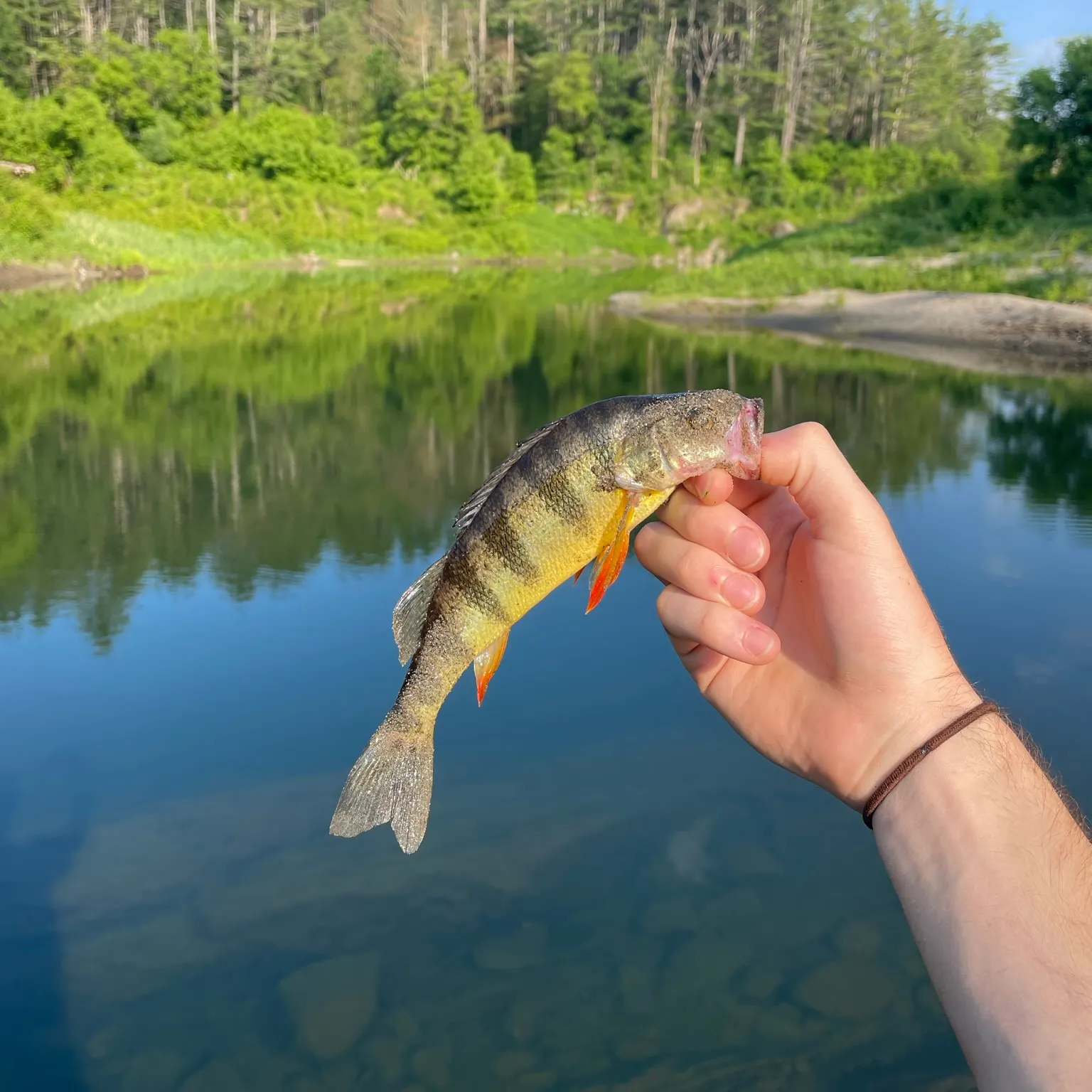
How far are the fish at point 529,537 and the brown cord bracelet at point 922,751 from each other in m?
0.76

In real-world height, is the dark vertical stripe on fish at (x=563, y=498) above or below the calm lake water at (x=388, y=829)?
above

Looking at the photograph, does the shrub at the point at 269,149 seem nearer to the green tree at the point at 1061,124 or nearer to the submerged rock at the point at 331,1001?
the green tree at the point at 1061,124

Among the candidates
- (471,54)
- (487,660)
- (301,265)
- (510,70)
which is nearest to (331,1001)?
(487,660)

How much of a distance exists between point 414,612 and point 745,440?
923mm

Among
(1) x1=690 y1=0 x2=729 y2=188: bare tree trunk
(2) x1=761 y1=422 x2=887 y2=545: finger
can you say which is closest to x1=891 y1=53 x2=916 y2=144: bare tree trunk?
(1) x1=690 y1=0 x2=729 y2=188: bare tree trunk

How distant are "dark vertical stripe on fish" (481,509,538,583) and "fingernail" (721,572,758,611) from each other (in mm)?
482

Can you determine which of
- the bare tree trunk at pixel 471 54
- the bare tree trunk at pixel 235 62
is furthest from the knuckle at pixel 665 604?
the bare tree trunk at pixel 471 54

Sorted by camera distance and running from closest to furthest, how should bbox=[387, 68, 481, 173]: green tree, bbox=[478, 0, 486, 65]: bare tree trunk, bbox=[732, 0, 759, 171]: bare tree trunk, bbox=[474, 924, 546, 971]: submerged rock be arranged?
bbox=[474, 924, 546, 971]: submerged rock < bbox=[387, 68, 481, 173]: green tree < bbox=[732, 0, 759, 171]: bare tree trunk < bbox=[478, 0, 486, 65]: bare tree trunk

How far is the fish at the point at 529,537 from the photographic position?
241 cm

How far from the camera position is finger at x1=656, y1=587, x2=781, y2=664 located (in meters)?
2.50

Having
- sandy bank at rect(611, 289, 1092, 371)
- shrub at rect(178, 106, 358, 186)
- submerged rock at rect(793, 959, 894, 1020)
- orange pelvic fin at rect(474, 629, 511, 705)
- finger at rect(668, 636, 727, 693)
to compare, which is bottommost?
submerged rock at rect(793, 959, 894, 1020)

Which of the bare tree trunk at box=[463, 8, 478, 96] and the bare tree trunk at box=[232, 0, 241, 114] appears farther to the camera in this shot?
the bare tree trunk at box=[463, 8, 478, 96]

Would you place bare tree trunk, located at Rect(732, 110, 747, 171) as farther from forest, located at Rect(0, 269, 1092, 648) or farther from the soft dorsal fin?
the soft dorsal fin

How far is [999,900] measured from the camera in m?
2.16
